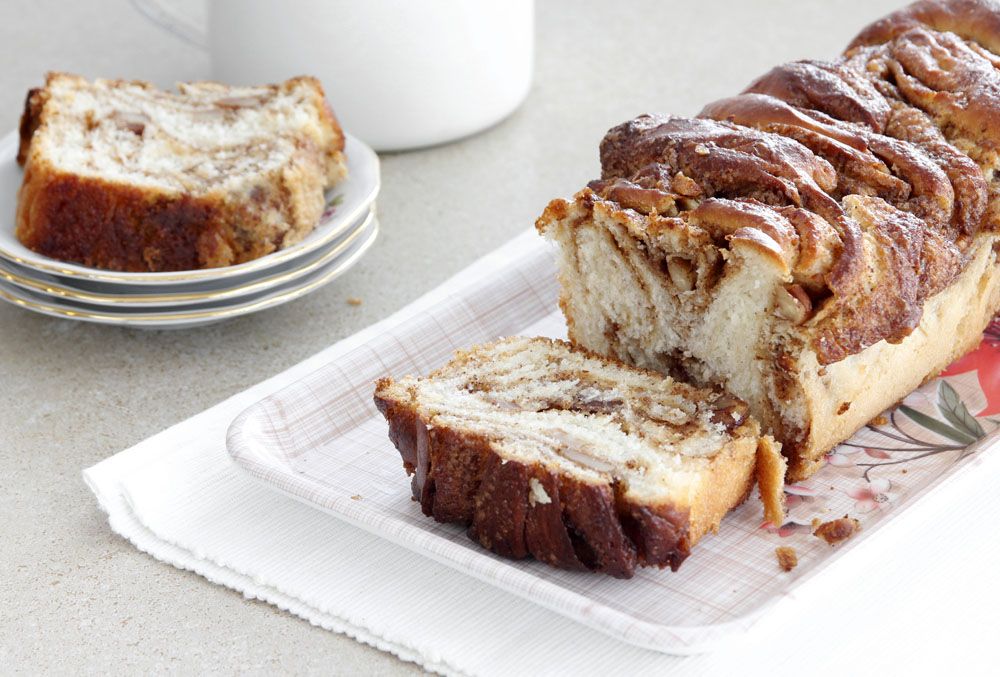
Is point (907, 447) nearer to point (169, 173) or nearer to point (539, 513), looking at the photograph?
point (539, 513)

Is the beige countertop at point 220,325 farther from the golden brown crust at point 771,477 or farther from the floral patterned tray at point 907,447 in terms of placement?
the floral patterned tray at point 907,447

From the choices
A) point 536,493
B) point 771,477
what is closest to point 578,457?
point 536,493

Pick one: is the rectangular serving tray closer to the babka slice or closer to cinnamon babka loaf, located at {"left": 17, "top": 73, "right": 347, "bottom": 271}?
the babka slice

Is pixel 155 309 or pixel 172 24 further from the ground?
pixel 172 24

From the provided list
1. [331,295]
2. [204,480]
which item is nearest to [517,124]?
[331,295]

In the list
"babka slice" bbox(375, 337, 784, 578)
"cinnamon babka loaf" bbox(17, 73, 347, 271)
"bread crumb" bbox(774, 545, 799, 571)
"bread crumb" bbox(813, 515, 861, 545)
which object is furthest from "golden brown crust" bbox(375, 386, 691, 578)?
"cinnamon babka loaf" bbox(17, 73, 347, 271)

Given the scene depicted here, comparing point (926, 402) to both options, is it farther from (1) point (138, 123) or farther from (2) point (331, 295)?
(1) point (138, 123)
